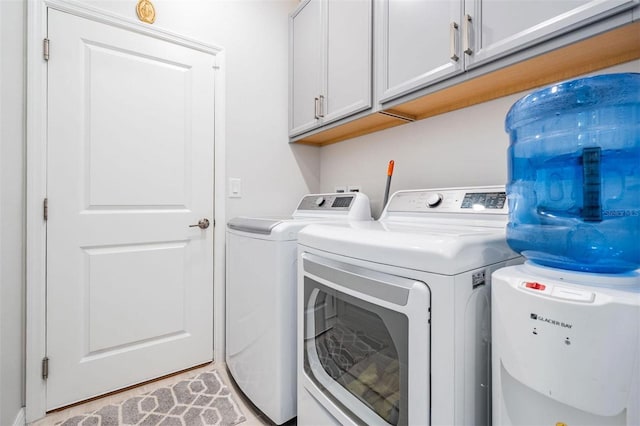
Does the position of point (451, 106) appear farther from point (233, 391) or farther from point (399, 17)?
point (233, 391)

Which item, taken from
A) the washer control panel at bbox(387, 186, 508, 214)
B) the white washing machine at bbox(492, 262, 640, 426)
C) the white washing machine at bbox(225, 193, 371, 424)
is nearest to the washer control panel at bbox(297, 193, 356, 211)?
the white washing machine at bbox(225, 193, 371, 424)

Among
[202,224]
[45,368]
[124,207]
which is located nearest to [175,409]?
[45,368]

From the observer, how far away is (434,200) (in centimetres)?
138

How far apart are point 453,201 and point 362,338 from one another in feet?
2.39

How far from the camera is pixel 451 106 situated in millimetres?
1521

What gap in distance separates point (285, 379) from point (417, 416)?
0.70 metres

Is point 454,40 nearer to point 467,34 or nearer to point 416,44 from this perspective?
point 467,34

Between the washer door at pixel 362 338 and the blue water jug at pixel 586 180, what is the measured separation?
374mm

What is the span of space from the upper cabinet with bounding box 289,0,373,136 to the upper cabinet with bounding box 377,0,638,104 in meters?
0.12

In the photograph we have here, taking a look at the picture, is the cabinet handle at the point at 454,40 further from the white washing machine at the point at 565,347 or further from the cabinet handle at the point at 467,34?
the white washing machine at the point at 565,347

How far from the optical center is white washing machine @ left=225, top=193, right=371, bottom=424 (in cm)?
126

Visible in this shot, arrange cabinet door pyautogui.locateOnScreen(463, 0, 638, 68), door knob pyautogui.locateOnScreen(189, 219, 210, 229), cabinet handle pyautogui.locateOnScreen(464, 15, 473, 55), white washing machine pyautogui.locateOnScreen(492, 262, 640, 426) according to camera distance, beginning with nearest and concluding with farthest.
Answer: white washing machine pyautogui.locateOnScreen(492, 262, 640, 426)
cabinet door pyautogui.locateOnScreen(463, 0, 638, 68)
cabinet handle pyautogui.locateOnScreen(464, 15, 473, 55)
door knob pyautogui.locateOnScreen(189, 219, 210, 229)

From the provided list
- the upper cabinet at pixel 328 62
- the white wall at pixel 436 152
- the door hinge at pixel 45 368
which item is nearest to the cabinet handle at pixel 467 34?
the white wall at pixel 436 152

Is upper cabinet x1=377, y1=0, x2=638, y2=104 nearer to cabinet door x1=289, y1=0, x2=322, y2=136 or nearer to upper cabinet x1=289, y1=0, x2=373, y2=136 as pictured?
upper cabinet x1=289, y1=0, x2=373, y2=136
